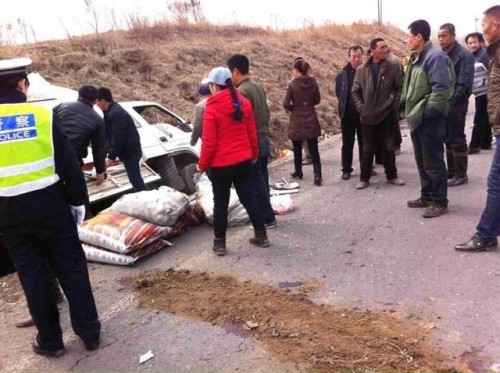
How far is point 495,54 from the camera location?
13.8 ft

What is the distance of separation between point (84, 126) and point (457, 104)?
16.0 ft

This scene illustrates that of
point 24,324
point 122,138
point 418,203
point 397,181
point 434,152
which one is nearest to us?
point 24,324

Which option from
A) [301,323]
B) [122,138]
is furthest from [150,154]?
[301,323]

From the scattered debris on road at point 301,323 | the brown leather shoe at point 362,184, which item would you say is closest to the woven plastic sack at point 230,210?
the scattered debris on road at point 301,323

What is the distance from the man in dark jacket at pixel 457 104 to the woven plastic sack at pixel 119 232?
4.14 m

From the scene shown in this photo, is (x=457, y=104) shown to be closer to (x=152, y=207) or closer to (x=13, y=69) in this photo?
(x=152, y=207)

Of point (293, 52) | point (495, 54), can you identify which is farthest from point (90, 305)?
point (293, 52)

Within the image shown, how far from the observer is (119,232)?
4926 millimetres

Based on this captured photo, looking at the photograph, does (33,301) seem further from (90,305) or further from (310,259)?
(310,259)

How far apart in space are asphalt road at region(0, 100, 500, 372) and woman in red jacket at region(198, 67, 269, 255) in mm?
453

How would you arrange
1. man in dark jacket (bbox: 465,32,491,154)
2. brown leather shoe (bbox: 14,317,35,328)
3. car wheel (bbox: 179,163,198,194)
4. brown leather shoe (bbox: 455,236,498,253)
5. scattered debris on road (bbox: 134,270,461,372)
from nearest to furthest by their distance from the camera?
scattered debris on road (bbox: 134,270,461,372) < brown leather shoe (bbox: 14,317,35,328) < brown leather shoe (bbox: 455,236,498,253) < car wheel (bbox: 179,163,198,194) < man in dark jacket (bbox: 465,32,491,154)

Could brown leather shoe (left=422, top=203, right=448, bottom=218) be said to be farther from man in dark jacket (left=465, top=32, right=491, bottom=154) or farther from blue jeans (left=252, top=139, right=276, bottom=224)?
man in dark jacket (left=465, top=32, right=491, bottom=154)

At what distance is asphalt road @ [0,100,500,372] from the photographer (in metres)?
3.26

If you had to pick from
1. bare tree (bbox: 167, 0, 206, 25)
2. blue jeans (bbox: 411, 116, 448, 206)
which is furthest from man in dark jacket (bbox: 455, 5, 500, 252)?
bare tree (bbox: 167, 0, 206, 25)
